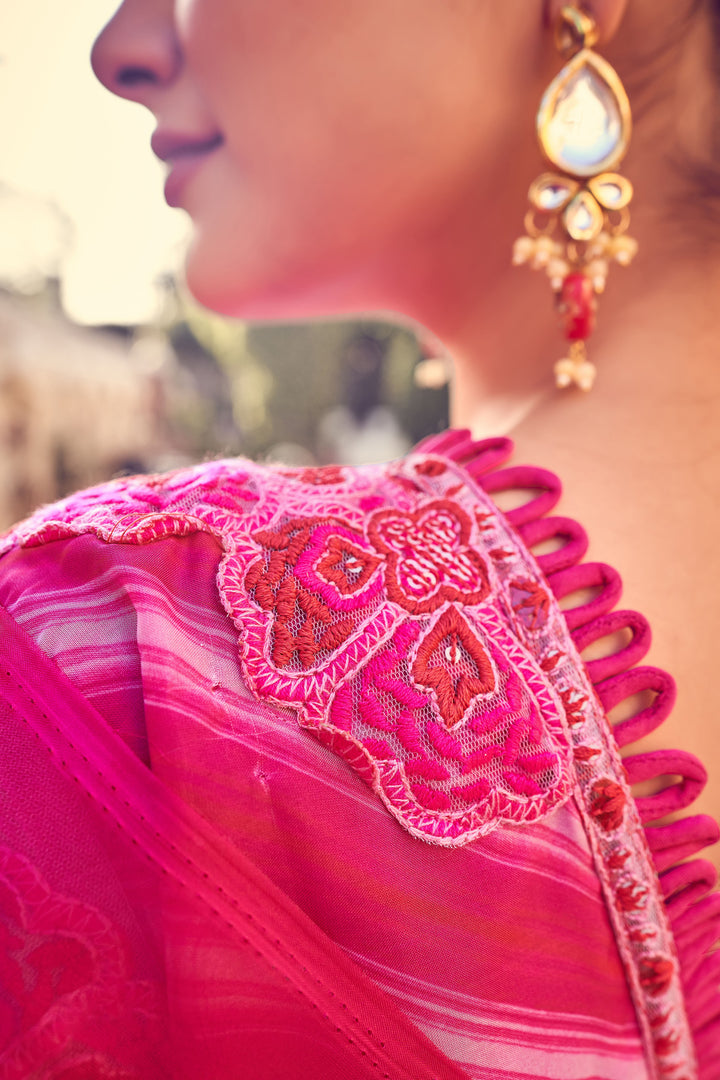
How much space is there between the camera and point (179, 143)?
693 mm

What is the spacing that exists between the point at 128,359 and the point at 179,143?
2067 mm

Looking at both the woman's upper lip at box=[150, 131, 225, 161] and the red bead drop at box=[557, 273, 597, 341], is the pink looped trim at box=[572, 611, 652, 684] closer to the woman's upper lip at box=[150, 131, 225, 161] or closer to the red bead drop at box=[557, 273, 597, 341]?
the red bead drop at box=[557, 273, 597, 341]

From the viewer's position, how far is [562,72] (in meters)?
0.62

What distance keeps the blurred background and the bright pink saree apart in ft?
2.08

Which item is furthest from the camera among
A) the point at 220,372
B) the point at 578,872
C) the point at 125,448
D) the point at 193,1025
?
the point at 220,372

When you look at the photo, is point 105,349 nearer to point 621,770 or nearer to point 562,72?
point 562,72

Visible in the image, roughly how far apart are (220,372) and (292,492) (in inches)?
100

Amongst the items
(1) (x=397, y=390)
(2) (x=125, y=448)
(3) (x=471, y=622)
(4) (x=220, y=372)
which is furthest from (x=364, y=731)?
(4) (x=220, y=372)

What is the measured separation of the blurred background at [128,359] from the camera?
121 centimetres

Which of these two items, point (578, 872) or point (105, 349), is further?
point (105, 349)

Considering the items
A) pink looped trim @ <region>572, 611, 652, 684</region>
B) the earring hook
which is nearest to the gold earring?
the earring hook

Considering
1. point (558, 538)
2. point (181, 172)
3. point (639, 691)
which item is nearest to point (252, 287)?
point (181, 172)

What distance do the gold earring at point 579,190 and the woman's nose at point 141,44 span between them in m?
0.32

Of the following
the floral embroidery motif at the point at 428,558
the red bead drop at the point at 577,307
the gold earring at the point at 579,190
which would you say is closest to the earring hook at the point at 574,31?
the gold earring at the point at 579,190
